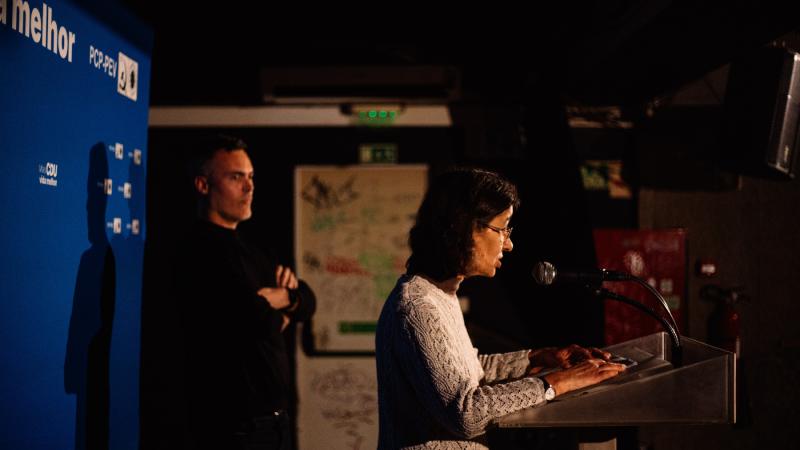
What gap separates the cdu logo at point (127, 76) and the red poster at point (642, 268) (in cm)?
281

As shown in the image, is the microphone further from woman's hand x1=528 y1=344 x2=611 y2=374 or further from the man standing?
the man standing

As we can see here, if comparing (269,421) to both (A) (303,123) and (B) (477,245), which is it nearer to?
(B) (477,245)

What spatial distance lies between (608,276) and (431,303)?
1.79 ft

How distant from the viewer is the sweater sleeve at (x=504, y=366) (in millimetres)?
2115

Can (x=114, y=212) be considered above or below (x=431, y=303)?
above

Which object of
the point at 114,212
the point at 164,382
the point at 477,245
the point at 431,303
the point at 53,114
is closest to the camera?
the point at 431,303

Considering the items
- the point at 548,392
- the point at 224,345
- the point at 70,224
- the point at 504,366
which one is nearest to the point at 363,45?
the point at 224,345

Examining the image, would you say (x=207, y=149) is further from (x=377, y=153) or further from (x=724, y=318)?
(x=724, y=318)

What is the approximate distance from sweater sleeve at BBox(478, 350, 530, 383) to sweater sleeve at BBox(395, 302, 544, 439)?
16.8 inches

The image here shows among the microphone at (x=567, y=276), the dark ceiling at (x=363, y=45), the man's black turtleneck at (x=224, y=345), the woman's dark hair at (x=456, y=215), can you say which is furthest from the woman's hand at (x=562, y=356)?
the dark ceiling at (x=363, y=45)

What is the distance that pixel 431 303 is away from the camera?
175cm

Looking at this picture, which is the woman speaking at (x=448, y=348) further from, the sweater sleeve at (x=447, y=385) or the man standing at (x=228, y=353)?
the man standing at (x=228, y=353)

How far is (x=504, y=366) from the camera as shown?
2141 mm

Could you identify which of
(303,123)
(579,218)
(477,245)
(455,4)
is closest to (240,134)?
(303,123)
